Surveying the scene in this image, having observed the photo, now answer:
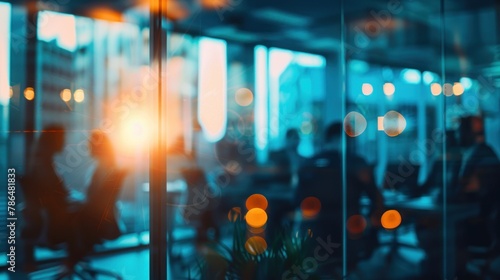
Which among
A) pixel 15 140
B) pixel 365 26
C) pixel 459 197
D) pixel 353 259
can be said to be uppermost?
pixel 365 26

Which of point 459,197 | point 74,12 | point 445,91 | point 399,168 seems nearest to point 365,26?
point 445,91

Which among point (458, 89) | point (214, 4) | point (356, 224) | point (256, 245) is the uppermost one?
point (214, 4)

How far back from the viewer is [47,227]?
12.6 feet

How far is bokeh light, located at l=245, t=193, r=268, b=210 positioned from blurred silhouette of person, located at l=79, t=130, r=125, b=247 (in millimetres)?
813

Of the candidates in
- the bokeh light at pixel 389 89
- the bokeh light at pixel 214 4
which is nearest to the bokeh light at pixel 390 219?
the bokeh light at pixel 389 89

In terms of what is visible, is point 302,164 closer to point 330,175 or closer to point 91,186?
point 330,175

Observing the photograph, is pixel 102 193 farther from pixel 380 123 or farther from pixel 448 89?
pixel 448 89

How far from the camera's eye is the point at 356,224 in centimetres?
344

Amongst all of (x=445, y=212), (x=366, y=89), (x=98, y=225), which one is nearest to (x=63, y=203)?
(x=98, y=225)

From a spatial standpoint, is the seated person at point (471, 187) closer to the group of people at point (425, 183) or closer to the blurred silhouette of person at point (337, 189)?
the group of people at point (425, 183)

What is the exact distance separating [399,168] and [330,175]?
1.33 feet

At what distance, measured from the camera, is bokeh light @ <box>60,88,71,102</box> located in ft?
12.2

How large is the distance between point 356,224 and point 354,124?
1.88 ft

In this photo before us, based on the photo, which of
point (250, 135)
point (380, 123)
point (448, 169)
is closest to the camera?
point (448, 169)
